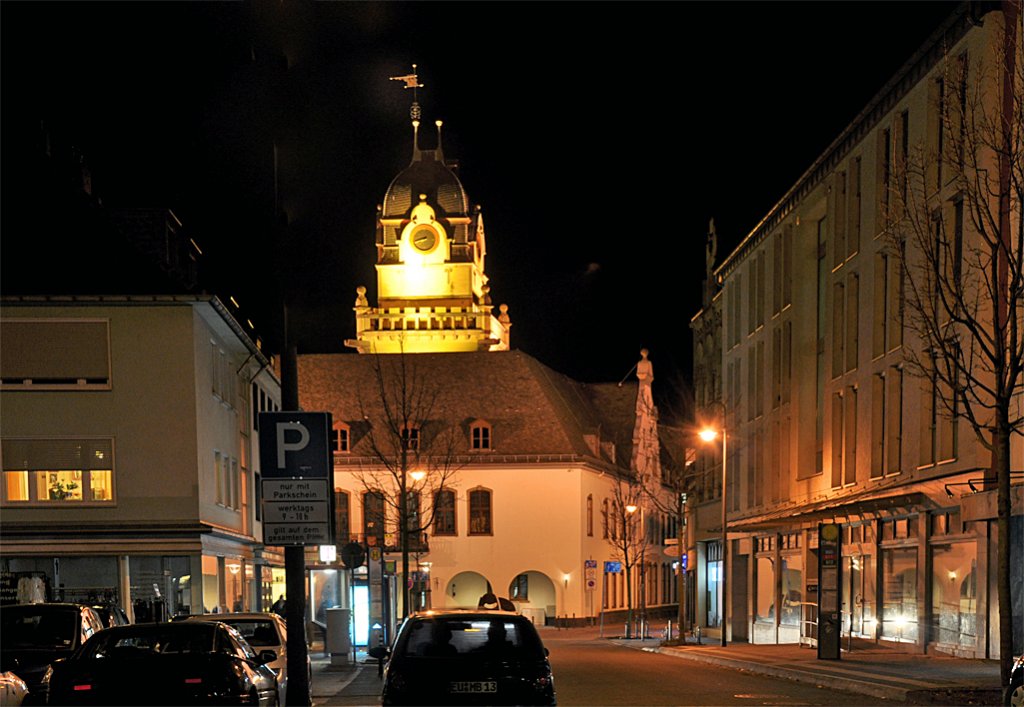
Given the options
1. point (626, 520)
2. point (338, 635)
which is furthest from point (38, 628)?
point (626, 520)

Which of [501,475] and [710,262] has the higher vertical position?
[710,262]

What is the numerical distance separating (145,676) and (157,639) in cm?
154

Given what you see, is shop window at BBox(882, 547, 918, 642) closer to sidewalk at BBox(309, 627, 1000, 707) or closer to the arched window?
sidewalk at BBox(309, 627, 1000, 707)

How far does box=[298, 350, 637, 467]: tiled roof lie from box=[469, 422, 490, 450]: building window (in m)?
Answer: 0.44

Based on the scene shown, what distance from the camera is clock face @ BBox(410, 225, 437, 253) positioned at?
5089 inches

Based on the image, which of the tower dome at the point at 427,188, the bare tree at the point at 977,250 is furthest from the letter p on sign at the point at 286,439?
the tower dome at the point at 427,188

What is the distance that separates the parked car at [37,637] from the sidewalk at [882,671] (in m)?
12.2

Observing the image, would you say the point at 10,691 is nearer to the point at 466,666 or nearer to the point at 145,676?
the point at 145,676

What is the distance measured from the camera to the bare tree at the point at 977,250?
70.0ft

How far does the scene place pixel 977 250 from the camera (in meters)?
24.7

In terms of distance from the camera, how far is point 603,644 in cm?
5738

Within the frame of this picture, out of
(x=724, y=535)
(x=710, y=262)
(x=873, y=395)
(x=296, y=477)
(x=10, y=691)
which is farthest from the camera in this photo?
(x=710, y=262)

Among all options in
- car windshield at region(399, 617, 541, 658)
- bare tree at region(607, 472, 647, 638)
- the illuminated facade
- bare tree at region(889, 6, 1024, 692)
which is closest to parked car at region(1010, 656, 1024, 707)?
bare tree at region(889, 6, 1024, 692)

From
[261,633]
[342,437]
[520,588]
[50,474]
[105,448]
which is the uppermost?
[105,448]
